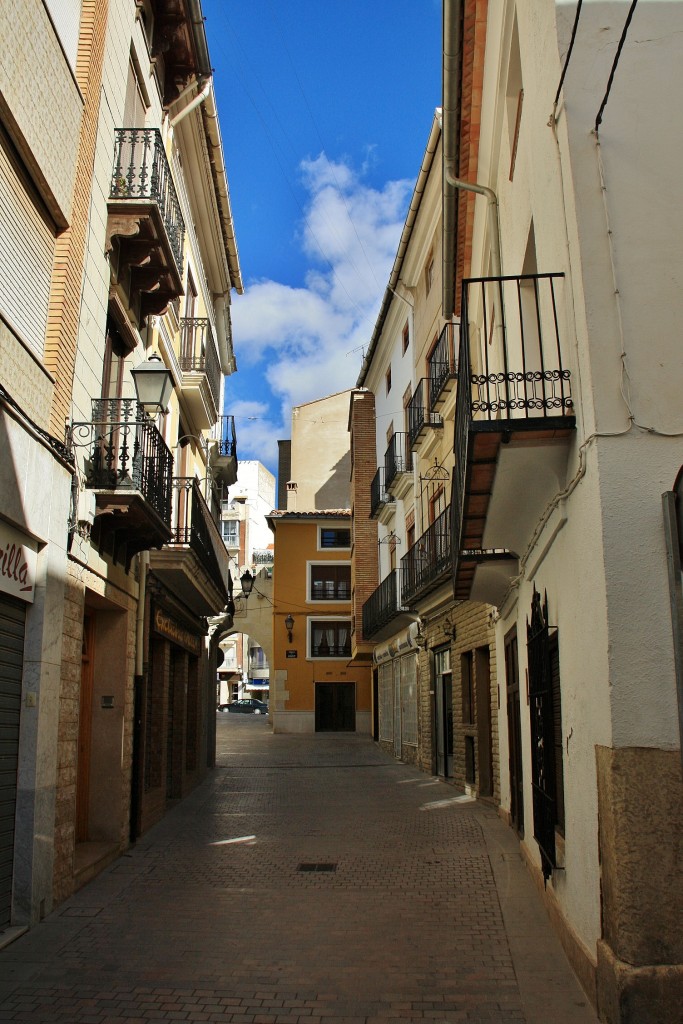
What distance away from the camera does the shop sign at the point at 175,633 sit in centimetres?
1288

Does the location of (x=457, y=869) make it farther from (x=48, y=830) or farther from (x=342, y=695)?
(x=342, y=695)

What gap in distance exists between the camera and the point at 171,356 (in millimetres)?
13656

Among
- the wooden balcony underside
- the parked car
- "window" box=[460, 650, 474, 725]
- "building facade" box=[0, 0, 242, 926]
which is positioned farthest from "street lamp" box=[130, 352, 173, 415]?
the parked car

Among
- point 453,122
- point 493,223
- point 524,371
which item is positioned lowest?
point 524,371

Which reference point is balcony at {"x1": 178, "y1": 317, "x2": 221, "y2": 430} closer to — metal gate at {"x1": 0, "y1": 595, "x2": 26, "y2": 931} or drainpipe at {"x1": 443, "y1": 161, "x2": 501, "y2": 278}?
drainpipe at {"x1": 443, "y1": 161, "x2": 501, "y2": 278}

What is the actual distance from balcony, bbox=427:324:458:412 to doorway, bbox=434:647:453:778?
484 cm

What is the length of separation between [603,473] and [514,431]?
2.97 feet

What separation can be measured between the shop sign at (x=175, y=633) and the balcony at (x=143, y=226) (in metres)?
4.30

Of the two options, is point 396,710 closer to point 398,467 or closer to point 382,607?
point 382,607

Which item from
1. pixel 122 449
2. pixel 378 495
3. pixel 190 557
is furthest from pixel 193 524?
pixel 378 495

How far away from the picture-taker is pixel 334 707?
36.1 metres

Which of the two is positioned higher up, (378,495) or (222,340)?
(222,340)

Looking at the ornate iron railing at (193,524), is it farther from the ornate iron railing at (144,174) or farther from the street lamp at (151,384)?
the ornate iron railing at (144,174)

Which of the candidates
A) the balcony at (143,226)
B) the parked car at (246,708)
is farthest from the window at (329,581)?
the balcony at (143,226)
